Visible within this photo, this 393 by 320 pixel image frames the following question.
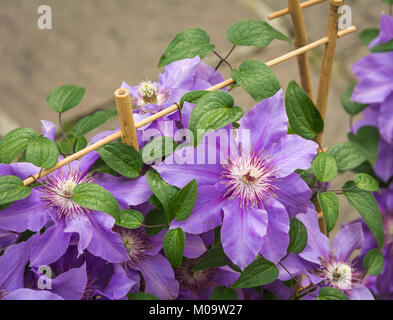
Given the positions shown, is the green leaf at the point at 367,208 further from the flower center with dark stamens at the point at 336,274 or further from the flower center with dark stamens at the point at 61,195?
the flower center with dark stamens at the point at 61,195

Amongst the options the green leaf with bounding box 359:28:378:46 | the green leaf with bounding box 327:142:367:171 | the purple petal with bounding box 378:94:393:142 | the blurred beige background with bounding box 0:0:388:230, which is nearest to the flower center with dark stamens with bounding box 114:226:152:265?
the green leaf with bounding box 327:142:367:171

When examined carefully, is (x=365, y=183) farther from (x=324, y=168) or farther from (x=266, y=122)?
(x=266, y=122)

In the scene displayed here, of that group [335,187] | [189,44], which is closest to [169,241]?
[189,44]

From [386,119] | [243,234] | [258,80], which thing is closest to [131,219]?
[243,234]

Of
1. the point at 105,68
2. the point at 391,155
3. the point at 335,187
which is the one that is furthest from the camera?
the point at 105,68

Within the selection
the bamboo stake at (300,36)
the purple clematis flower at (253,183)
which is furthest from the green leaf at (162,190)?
the bamboo stake at (300,36)

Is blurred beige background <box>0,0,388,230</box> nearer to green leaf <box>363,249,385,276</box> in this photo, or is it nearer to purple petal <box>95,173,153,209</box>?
green leaf <box>363,249,385,276</box>
